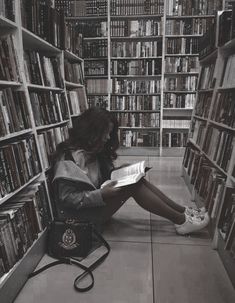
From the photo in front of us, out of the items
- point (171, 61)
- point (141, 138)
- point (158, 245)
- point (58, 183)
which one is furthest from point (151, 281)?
point (171, 61)

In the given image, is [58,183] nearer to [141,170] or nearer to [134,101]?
[141,170]

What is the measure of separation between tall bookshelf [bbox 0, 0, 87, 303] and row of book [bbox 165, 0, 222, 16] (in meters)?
2.59

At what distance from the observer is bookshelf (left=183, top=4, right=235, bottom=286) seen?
1692 millimetres

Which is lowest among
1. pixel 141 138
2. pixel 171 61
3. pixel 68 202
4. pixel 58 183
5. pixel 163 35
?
pixel 141 138

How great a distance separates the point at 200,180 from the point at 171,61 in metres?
2.59

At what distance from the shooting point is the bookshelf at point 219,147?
1.69m

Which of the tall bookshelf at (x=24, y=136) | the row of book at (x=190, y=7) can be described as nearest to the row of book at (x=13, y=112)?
the tall bookshelf at (x=24, y=136)

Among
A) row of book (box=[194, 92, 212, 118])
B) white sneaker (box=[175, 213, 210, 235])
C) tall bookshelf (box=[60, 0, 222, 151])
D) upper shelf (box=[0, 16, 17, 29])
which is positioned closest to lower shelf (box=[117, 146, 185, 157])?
tall bookshelf (box=[60, 0, 222, 151])

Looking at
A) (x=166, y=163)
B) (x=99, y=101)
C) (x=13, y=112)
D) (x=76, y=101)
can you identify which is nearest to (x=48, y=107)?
(x=13, y=112)

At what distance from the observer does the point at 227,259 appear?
160 cm

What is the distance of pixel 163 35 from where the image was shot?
4.35m

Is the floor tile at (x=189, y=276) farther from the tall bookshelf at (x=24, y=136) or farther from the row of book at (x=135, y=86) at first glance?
the row of book at (x=135, y=86)

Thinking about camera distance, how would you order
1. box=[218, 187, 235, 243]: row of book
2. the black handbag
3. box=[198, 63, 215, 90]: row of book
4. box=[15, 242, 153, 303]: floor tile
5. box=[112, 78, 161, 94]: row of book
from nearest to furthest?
1. box=[15, 242, 153, 303]: floor tile
2. box=[218, 187, 235, 243]: row of book
3. the black handbag
4. box=[198, 63, 215, 90]: row of book
5. box=[112, 78, 161, 94]: row of book

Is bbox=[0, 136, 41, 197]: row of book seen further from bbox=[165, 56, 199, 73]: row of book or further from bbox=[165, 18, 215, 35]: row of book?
bbox=[165, 18, 215, 35]: row of book
